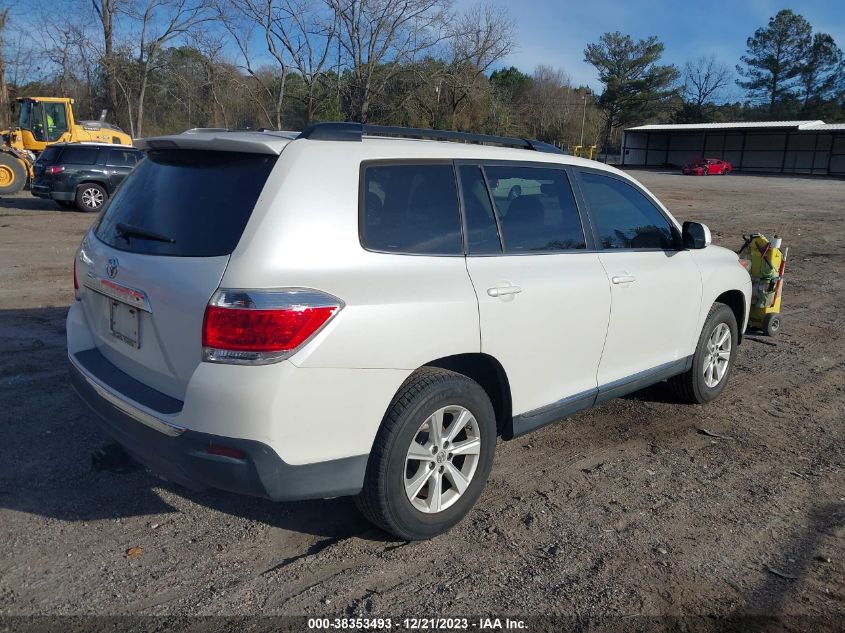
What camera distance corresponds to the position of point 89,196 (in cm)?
1789

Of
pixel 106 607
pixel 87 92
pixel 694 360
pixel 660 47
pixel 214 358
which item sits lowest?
pixel 106 607

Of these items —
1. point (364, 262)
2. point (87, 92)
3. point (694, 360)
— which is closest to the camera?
point (364, 262)

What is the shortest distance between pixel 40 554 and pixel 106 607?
1.92ft

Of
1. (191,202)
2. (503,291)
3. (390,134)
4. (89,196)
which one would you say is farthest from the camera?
(89,196)

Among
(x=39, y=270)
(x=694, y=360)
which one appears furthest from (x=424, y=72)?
(x=694, y=360)

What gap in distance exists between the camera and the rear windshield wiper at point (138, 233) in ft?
10.1

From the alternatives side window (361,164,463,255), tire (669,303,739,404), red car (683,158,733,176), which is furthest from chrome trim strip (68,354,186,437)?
red car (683,158,733,176)

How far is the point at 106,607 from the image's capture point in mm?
2848

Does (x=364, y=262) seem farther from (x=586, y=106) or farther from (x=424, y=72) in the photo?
(x=586, y=106)

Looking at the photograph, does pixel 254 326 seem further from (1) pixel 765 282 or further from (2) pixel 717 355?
(1) pixel 765 282

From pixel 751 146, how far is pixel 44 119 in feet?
186

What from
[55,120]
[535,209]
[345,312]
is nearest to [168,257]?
[345,312]

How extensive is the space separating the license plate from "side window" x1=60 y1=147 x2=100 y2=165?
16.4 metres

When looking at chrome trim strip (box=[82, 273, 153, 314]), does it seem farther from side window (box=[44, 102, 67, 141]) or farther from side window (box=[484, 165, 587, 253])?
side window (box=[44, 102, 67, 141])
